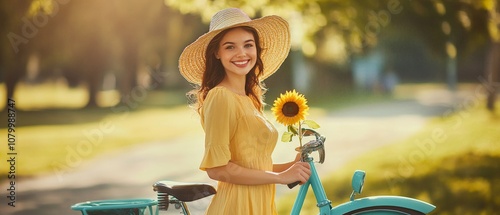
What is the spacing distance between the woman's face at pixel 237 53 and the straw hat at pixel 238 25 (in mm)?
43

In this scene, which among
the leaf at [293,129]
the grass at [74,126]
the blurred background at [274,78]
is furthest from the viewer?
the grass at [74,126]

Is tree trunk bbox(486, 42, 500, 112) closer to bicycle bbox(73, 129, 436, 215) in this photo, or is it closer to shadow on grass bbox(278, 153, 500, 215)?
shadow on grass bbox(278, 153, 500, 215)

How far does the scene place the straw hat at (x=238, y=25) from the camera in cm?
349

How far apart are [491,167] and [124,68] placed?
866cm

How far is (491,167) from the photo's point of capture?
12.7m

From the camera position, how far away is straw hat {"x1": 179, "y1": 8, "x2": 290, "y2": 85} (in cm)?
349

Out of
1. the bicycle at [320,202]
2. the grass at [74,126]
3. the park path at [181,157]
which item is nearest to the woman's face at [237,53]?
the bicycle at [320,202]

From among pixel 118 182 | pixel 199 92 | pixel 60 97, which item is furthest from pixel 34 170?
pixel 199 92

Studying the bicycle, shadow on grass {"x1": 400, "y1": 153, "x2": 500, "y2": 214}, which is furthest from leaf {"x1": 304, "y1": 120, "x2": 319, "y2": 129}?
shadow on grass {"x1": 400, "y1": 153, "x2": 500, "y2": 214}

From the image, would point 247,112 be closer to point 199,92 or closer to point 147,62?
point 199,92

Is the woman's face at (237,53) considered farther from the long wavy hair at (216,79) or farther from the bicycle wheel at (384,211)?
the bicycle wheel at (384,211)

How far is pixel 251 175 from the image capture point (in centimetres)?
343

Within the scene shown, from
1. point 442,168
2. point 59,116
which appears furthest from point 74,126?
point 442,168

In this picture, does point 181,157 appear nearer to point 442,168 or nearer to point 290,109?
point 442,168
